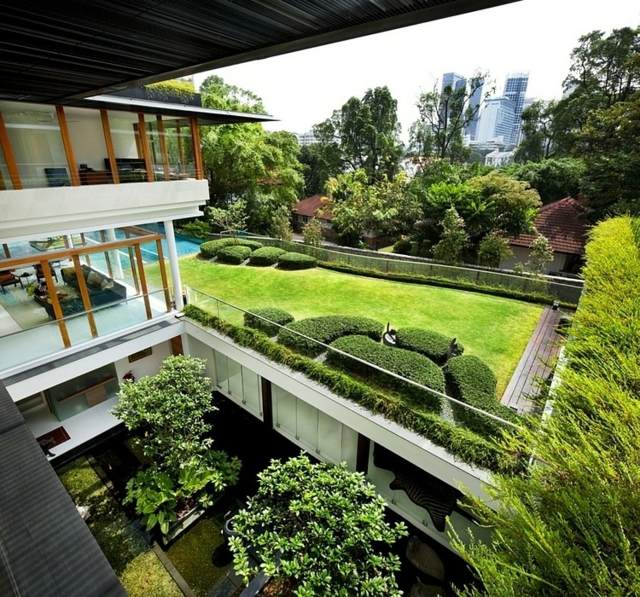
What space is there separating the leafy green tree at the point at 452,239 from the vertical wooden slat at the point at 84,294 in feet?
48.0

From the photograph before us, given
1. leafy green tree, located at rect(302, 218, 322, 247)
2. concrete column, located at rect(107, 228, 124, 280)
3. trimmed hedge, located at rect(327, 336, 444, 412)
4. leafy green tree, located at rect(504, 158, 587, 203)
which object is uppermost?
leafy green tree, located at rect(504, 158, 587, 203)

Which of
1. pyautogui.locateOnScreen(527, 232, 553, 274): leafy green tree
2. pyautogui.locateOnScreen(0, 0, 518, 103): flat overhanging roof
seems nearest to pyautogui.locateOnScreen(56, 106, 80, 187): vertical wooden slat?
pyautogui.locateOnScreen(0, 0, 518, 103): flat overhanging roof

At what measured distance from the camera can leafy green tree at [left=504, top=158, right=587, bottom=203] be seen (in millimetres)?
21781

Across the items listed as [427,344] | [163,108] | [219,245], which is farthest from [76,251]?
[219,245]

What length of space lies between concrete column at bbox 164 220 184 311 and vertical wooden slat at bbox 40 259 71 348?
9.54 feet

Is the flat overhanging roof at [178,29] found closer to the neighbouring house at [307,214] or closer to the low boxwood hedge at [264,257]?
the low boxwood hedge at [264,257]

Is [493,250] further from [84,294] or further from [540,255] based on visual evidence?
[84,294]

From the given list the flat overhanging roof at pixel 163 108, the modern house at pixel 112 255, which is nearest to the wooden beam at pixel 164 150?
the modern house at pixel 112 255

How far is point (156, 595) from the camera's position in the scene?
6.23 metres

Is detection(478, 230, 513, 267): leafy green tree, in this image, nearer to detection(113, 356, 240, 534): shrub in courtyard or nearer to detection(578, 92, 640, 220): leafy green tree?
detection(578, 92, 640, 220): leafy green tree

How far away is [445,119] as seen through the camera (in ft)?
103

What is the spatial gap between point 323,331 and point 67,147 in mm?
7066

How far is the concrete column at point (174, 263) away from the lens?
9.84 meters

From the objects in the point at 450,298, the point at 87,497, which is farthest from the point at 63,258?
the point at 450,298
